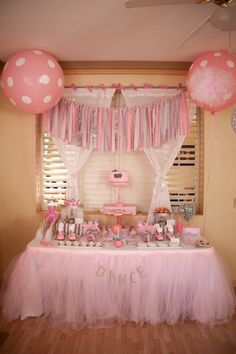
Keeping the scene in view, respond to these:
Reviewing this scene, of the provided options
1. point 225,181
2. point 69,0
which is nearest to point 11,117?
point 69,0

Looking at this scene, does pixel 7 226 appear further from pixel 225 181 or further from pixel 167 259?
pixel 225 181

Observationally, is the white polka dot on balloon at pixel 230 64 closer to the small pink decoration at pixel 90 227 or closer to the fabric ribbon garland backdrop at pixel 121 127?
the fabric ribbon garland backdrop at pixel 121 127

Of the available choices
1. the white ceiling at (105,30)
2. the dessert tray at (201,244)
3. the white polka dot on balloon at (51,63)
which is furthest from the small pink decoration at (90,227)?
the white ceiling at (105,30)

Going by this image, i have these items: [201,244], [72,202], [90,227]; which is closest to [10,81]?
[72,202]

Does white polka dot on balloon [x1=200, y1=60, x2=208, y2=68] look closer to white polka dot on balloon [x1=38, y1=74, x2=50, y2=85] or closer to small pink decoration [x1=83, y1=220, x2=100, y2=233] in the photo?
white polka dot on balloon [x1=38, y1=74, x2=50, y2=85]

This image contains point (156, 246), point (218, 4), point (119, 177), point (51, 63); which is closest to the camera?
point (218, 4)

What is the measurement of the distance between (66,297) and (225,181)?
2.04m

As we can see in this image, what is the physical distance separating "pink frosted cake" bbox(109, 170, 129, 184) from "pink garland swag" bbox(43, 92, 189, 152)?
0.30 m

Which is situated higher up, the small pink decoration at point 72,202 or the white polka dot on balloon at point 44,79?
the white polka dot on balloon at point 44,79

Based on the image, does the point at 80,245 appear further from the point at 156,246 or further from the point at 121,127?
the point at 121,127

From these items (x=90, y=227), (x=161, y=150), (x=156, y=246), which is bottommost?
(x=156, y=246)

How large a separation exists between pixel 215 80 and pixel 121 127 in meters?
1.16

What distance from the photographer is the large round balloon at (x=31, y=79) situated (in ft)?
8.80

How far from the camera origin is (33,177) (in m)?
3.55
